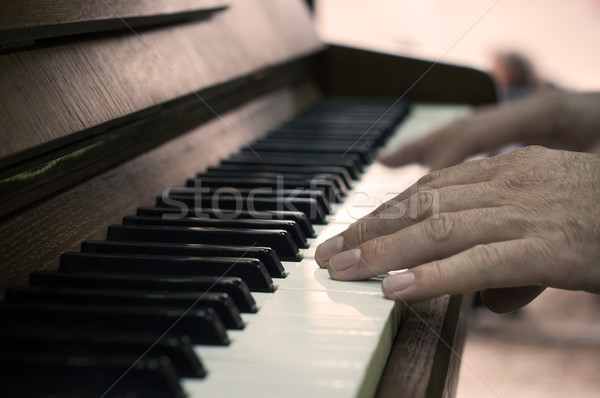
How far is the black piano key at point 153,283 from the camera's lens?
851 millimetres

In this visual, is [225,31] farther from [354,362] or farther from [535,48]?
[535,48]

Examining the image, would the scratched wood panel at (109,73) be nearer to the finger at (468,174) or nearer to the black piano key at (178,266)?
the black piano key at (178,266)

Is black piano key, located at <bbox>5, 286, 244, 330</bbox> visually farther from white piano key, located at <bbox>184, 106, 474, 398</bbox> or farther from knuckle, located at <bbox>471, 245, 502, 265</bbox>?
knuckle, located at <bbox>471, 245, 502, 265</bbox>

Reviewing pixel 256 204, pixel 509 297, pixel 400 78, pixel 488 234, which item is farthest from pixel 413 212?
pixel 400 78

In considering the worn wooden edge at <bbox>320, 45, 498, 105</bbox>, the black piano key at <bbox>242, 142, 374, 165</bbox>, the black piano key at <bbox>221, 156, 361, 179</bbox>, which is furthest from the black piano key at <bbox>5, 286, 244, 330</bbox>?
the worn wooden edge at <bbox>320, 45, 498, 105</bbox>

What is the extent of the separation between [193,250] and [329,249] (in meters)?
0.21

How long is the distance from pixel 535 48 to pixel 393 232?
6.97 metres

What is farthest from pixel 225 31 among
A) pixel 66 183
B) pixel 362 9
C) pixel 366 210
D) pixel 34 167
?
pixel 362 9

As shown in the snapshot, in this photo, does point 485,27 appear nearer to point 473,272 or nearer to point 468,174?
point 468,174

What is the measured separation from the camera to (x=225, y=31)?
176cm

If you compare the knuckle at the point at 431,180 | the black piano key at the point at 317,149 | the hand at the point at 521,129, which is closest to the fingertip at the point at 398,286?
the knuckle at the point at 431,180

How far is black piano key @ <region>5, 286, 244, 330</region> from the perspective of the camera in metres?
0.80

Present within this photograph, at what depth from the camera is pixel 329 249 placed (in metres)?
1.01

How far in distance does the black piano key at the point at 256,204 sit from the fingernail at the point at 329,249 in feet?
0.72
